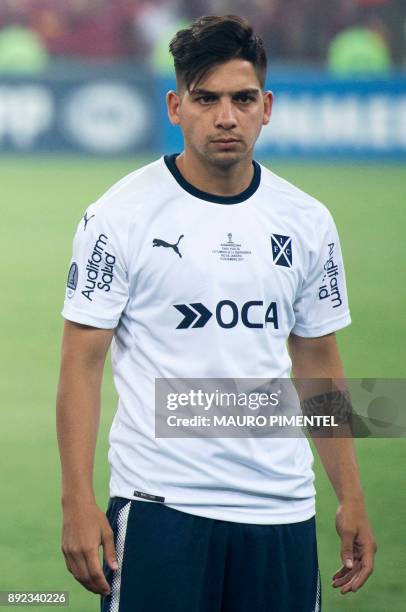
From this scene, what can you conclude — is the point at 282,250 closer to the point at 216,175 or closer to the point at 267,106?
the point at 216,175

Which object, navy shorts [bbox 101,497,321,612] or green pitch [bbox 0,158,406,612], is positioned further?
green pitch [bbox 0,158,406,612]

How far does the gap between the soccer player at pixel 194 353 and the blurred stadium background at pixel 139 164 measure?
5.93 feet

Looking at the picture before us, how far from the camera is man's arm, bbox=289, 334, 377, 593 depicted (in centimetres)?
269

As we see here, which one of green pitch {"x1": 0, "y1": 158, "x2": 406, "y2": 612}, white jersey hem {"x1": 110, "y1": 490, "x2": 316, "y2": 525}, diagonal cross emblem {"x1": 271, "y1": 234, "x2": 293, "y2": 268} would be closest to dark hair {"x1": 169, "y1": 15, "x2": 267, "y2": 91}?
diagonal cross emblem {"x1": 271, "y1": 234, "x2": 293, "y2": 268}

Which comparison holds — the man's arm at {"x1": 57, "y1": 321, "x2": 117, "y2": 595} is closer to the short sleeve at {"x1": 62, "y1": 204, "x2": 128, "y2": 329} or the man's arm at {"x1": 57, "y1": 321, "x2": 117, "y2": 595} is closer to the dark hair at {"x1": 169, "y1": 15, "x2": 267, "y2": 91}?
the short sleeve at {"x1": 62, "y1": 204, "x2": 128, "y2": 329}

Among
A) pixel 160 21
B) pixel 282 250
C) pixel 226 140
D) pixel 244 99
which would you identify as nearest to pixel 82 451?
pixel 282 250

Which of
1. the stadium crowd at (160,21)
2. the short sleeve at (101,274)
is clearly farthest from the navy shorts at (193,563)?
the stadium crowd at (160,21)

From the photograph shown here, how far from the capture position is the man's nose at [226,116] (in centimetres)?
255

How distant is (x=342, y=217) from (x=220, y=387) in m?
8.94

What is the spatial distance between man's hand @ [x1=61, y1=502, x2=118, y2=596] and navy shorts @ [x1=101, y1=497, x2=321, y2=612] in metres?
0.06

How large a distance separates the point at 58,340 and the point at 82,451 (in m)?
5.34

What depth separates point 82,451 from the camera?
248cm

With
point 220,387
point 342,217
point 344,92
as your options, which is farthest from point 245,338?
point 344,92

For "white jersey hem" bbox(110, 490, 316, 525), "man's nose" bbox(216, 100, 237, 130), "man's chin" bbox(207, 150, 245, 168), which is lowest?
"white jersey hem" bbox(110, 490, 316, 525)
